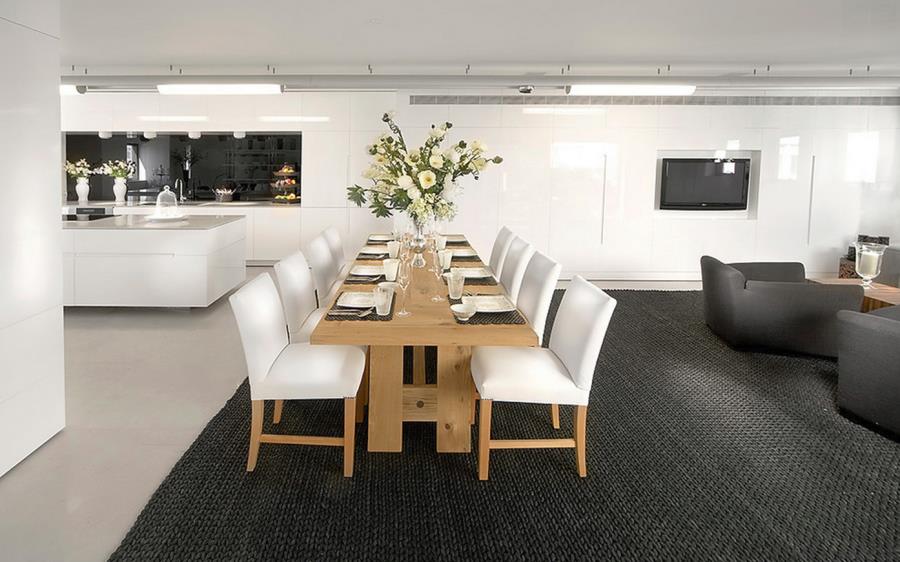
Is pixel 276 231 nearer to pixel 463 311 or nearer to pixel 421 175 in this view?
pixel 421 175

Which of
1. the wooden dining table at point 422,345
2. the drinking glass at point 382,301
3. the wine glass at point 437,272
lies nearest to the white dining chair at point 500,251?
the wine glass at point 437,272

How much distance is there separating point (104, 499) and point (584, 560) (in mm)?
1901

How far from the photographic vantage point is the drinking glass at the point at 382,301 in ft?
9.86

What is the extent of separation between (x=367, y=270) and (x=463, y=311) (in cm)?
144

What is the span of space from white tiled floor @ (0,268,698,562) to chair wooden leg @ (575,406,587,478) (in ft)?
5.96

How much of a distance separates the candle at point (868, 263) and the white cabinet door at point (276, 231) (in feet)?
21.2

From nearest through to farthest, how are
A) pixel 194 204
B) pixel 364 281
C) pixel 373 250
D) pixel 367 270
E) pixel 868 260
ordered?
1. pixel 364 281
2. pixel 367 270
3. pixel 868 260
4. pixel 373 250
5. pixel 194 204

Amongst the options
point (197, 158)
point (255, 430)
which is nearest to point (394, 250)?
point (255, 430)

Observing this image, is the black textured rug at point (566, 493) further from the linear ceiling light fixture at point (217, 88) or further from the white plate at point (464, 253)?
the linear ceiling light fixture at point (217, 88)

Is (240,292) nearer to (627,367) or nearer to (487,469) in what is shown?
(487,469)

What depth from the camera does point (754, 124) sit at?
27.9ft

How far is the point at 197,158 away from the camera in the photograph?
10039 mm

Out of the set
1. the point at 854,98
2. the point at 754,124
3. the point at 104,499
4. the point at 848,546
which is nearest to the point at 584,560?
the point at 848,546

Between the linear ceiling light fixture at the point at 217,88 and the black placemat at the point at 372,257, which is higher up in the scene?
the linear ceiling light fixture at the point at 217,88
